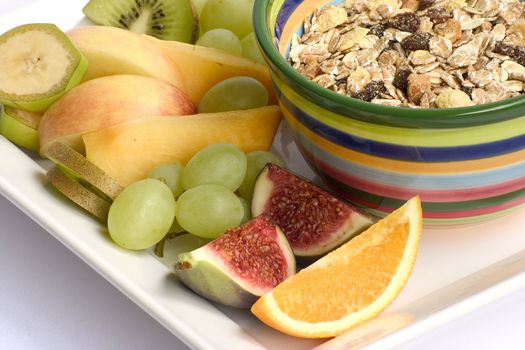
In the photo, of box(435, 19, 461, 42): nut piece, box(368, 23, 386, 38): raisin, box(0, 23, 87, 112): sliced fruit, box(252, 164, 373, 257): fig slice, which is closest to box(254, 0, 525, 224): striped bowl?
box(252, 164, 373, 257): fig slice

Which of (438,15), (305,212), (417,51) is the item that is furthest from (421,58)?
(305,212)

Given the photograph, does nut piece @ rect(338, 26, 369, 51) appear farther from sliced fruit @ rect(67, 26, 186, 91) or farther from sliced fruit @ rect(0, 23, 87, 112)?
sliced fruit @ rect(0, 23, 87, 112)

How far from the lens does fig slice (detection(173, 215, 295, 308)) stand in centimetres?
132

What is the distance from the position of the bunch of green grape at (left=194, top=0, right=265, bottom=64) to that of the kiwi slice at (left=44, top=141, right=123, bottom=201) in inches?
16.1

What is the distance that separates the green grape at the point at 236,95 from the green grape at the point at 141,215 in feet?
0.92

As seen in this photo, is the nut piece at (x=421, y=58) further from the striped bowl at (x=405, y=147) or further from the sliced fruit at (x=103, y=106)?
the sliced fruit at (x=103, y=106)

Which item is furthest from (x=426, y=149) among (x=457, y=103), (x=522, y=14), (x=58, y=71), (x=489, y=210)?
(x=58, y=71)

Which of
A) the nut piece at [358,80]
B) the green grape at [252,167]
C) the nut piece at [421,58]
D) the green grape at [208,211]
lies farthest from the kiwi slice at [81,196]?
the nut piece at [421,58]

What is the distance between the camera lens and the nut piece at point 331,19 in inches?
62.6

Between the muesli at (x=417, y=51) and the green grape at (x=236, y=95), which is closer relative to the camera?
the muesli at (x=417, y=51)

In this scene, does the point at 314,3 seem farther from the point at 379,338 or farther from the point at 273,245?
the point at 379,338

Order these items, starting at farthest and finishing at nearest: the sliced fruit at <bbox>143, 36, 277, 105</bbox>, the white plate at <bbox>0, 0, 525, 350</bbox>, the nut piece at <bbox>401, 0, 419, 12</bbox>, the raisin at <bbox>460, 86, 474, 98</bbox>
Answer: the sliced fruit at <bbox>143, 36, 277, 105</bbox> → the nut piece at <bbox>401, 0, 419, 12</bbox> → the raisin at <bbox>460, 86, 474, 98</bbox> → the white plate at <bbox>0, 0, 525, 350</bbox>

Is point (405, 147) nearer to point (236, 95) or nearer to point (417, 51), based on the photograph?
point (417, 51)

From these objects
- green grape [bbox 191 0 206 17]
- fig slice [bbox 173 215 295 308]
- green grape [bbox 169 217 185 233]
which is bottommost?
green grape [bbox 169 217 185 233]
